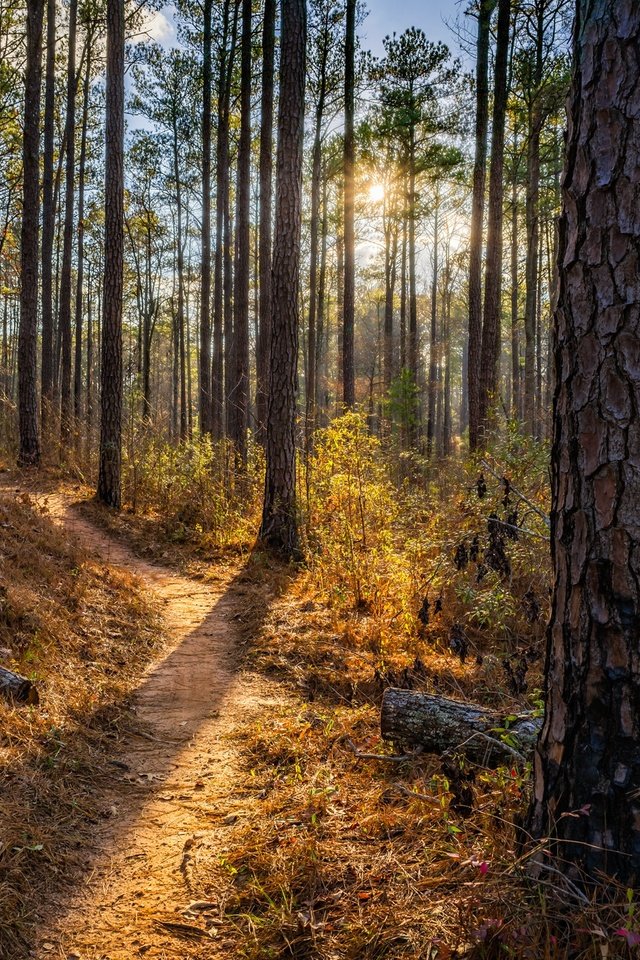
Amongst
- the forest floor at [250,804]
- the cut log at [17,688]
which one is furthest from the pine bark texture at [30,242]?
the cut log at [17,688]

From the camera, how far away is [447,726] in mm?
2973

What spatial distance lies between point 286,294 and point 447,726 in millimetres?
5503

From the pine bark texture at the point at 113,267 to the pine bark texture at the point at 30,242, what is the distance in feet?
9.61

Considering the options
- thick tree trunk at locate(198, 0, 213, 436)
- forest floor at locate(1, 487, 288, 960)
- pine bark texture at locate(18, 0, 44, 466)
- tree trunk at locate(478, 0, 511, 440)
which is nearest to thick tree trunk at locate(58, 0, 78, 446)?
pine bark texture at locate(18, 0, 44, 466)

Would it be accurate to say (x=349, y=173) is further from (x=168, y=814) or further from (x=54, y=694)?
(x=168, y=814)

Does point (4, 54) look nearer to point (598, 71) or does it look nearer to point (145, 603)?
point (145, 603)

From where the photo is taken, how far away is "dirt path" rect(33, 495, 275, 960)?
1.99 meters

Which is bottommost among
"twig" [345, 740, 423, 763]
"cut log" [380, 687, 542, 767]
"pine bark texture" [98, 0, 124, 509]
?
"twig" [345, 740, 423, 763]

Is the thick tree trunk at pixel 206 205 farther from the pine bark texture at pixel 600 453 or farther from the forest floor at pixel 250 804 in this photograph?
the pine bark texture at pixel 600 453

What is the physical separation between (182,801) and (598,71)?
3.36m

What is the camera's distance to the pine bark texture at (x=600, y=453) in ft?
5.35

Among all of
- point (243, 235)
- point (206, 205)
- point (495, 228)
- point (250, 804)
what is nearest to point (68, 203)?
point (206, 205)

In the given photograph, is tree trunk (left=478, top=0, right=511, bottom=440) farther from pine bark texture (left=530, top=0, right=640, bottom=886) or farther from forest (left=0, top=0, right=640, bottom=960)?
pine bark texture (left=530, top=0, right=640, bottom=886)

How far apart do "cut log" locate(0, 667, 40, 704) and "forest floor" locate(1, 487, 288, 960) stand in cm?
57
